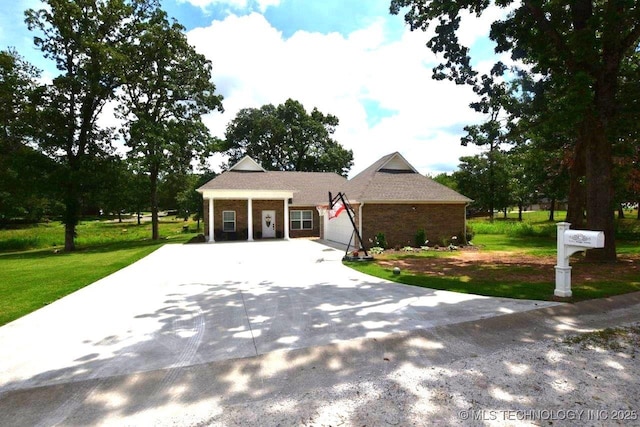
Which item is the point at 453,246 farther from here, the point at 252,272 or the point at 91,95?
the point at 91,95

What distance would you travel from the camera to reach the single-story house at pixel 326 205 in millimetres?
17812

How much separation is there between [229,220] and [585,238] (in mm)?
21445

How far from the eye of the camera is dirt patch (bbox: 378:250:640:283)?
9375 millimetres

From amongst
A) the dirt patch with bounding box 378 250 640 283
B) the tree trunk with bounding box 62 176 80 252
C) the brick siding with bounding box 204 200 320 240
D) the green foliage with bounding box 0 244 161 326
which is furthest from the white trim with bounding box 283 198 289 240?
the tree trunk with bounding box 62 176 80 252

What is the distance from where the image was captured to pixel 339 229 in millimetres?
20766

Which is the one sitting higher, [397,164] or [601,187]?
[397,164]

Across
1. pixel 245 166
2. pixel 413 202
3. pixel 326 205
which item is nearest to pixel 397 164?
pixel 413 202

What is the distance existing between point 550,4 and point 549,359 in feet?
38.9

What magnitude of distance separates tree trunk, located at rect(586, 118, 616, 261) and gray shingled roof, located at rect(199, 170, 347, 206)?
16.6 meters

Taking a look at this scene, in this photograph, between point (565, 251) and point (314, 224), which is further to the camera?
point (314, 224)

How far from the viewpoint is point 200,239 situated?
914 inches

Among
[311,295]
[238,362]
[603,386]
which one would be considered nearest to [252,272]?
[311,295]

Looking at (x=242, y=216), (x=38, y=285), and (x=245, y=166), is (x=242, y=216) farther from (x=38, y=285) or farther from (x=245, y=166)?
(x=38, y=285)

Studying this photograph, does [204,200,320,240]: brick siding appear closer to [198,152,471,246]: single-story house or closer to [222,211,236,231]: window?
[198,152,471,246]: single-story house
